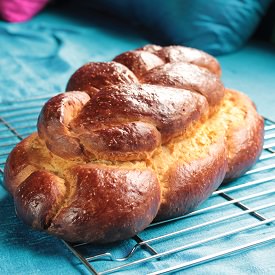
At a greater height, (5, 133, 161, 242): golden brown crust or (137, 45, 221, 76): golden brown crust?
(137, 45, 221, 76): golden brown crust

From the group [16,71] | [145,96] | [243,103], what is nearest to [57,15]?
[16,71]

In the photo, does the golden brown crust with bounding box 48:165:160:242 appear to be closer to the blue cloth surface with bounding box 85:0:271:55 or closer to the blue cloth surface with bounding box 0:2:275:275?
the blue cloth surface with bounding box 0:2:275:275

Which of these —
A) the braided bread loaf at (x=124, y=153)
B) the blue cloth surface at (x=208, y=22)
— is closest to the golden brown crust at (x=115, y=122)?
the braided bread loaf at (x=124, y=153)

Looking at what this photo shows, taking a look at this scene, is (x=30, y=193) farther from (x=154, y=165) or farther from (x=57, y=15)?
(x=57, y=15)

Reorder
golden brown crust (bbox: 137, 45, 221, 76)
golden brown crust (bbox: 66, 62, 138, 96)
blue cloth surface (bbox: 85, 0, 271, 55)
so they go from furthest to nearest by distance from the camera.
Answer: blue cloth surface (bbox: 85, 0, 271, 55) → golden brown crust (bbox: 137, 45, 221, 76) → golden brown crust (bbox: 66, 62, 138, 96)

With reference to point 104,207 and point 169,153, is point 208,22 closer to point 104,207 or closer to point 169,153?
point 169,153

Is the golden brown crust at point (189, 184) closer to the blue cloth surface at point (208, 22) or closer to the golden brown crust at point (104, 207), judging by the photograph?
the golden brown crust at point (104, 207)

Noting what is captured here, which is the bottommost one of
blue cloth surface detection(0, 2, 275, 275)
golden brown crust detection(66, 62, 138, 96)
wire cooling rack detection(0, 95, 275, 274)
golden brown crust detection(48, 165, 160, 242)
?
blue cloth surface detection(0, 2, 275, 275)

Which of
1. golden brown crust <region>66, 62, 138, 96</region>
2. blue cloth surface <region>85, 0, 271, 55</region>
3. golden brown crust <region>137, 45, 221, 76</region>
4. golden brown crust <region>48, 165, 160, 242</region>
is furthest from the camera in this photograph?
blue cloth surface <region>85, 0, 271, 55</region>

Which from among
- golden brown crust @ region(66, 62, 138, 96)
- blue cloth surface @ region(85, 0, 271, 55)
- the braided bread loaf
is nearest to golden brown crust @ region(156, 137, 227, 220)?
the braided bread loaf
